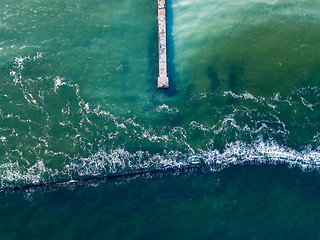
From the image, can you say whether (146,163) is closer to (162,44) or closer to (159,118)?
(159,118)

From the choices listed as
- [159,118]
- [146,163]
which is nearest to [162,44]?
[159,118]

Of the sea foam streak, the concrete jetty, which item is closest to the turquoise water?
the sea foam streak

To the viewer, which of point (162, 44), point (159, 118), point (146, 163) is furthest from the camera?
point (162, 44)

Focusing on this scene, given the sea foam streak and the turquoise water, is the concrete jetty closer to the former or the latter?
the turquoise water

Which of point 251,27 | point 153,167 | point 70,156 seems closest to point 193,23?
point 251,27

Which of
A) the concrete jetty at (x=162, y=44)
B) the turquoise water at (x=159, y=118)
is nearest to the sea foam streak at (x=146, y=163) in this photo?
the turquoise water at (x=159, y=118)

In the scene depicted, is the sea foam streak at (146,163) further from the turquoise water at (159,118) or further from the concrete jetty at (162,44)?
the concrete jetty at (162,44)
